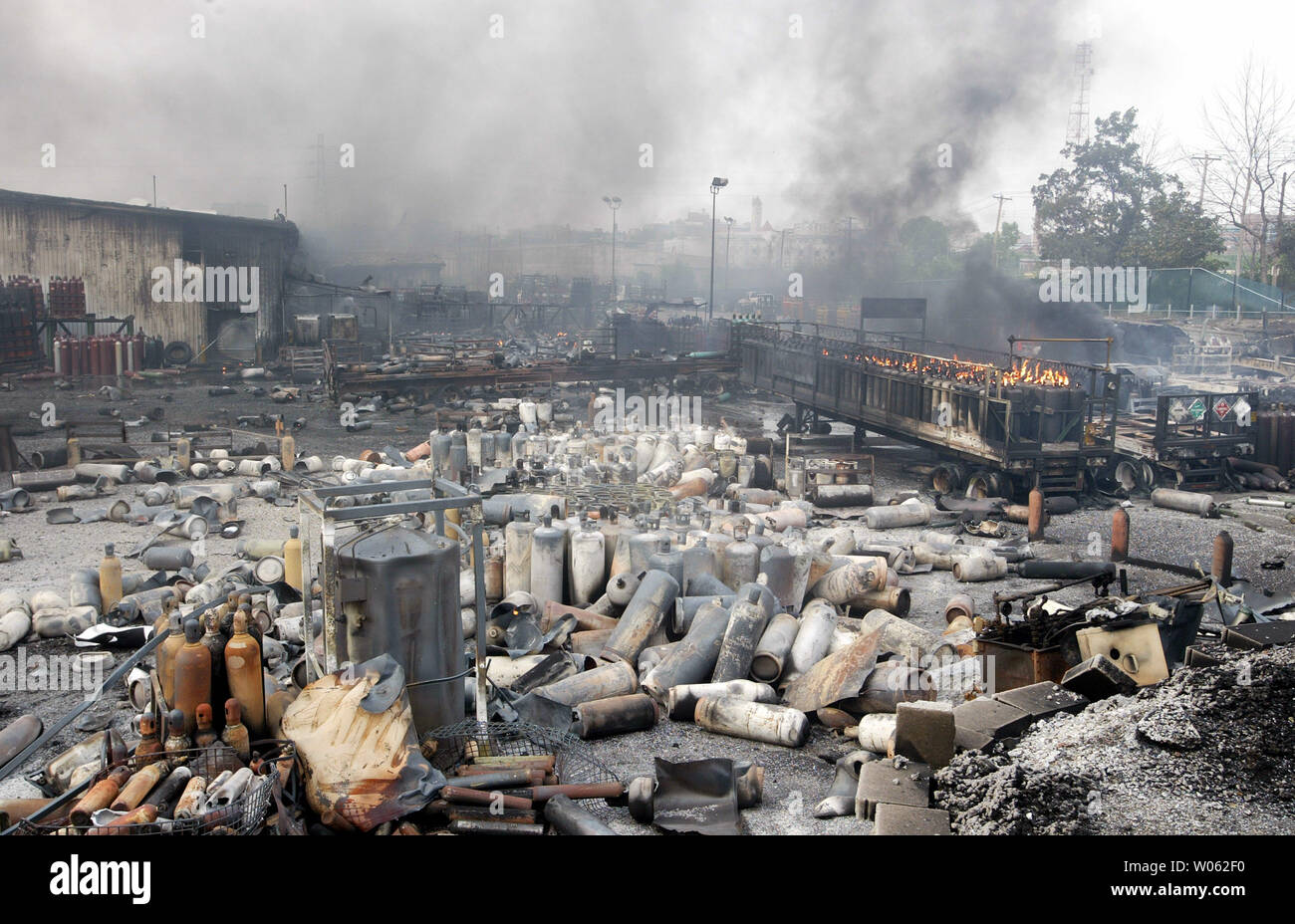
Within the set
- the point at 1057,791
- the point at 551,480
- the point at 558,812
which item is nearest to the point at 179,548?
the point at 551,480

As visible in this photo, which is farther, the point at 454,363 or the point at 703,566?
the point at 454,363

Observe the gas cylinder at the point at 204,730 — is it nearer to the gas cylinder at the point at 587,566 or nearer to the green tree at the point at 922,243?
the gas cylinder at the point at 587,566

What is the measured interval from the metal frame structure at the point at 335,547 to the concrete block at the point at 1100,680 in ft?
13.5

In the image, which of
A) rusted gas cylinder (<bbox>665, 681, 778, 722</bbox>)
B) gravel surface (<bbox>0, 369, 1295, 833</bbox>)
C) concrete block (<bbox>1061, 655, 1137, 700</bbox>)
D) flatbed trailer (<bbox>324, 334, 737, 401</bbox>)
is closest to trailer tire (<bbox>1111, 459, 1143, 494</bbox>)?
gravel surface (<bbox>0, 369, 1295, 833</bbox>)

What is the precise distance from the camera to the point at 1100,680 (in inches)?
265

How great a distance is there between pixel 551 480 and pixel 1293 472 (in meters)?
12.5

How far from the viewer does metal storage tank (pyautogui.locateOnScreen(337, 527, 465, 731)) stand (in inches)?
237

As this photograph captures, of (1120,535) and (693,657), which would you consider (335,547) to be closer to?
(693,657)

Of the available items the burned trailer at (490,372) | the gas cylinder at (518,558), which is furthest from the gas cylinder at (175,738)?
the burned trailer at (490,372)

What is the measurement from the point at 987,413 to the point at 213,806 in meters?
12.6

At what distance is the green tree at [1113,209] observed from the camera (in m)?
37.9

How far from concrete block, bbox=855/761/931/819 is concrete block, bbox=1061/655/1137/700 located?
5.14 ft
